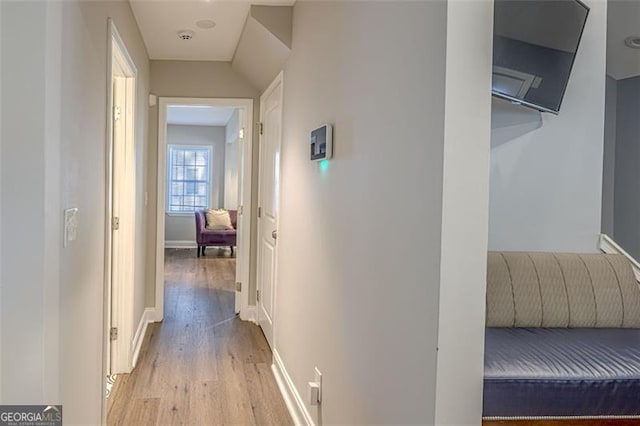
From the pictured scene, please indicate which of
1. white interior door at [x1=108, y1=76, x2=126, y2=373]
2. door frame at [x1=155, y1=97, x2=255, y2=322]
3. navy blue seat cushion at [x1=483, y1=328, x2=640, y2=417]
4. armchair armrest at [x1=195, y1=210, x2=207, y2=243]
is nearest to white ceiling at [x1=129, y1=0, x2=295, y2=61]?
door frame at [x1=155, y1=97, x2=255, y2=322]

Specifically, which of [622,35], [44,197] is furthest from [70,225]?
[622,35]

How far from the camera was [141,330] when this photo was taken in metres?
3.72

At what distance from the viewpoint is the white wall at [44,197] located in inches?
46.4

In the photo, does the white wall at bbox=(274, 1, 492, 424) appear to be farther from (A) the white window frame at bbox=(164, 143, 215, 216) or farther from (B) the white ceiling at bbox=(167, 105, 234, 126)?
(A) the white window frame at bbox=(164, 143, 215, 216)

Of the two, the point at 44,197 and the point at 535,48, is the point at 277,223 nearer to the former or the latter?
the point at 535,48

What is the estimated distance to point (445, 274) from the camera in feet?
3.51

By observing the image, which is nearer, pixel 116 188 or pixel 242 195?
pixel 116 188

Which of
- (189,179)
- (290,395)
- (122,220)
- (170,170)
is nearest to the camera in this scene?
(290,395)

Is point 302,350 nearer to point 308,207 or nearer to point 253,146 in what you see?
point 308,207

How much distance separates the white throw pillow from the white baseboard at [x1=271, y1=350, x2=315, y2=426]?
5.52 meters

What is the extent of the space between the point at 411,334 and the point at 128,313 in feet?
8.09

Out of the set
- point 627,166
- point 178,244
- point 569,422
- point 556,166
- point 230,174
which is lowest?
point 178,244

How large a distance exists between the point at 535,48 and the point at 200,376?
2.66 meters

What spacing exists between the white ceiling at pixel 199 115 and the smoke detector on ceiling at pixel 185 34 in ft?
11.9
